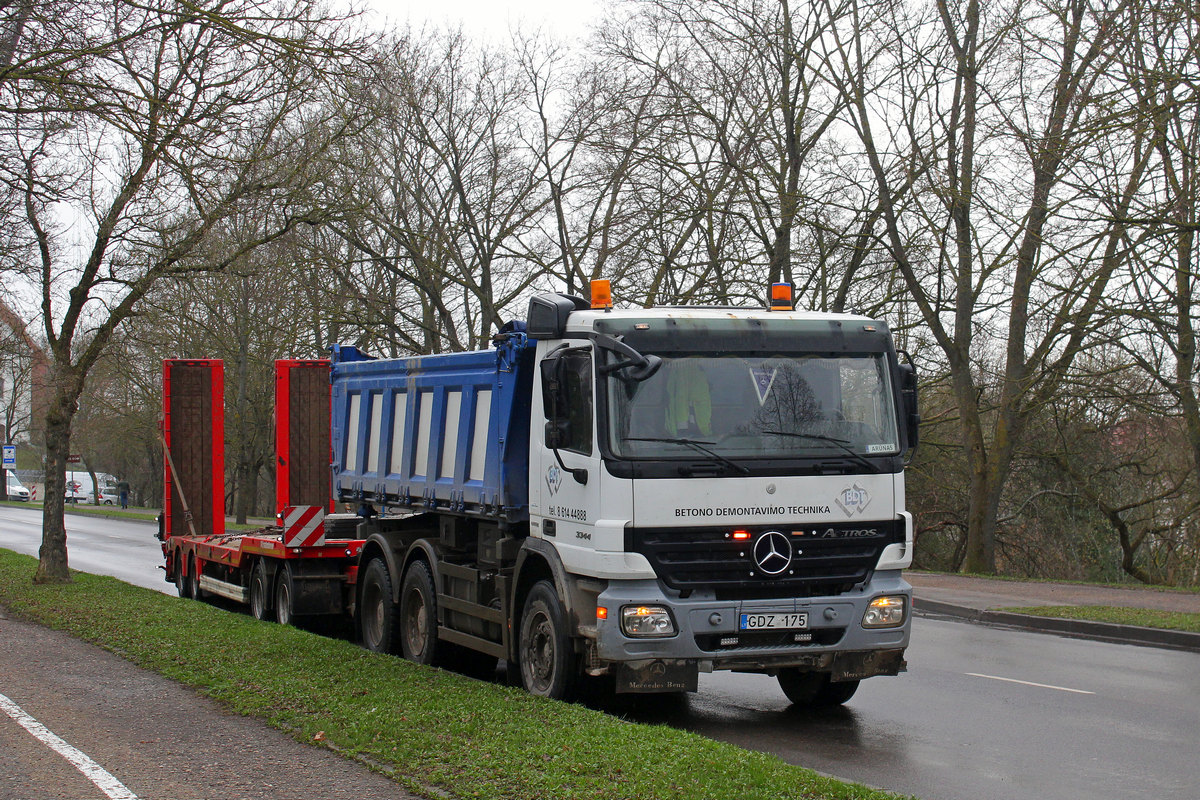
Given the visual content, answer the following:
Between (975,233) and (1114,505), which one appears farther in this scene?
(1114,505)

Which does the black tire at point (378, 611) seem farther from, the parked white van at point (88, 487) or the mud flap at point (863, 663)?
the parked white van at point (88, 487)

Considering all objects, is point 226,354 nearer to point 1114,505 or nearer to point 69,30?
point 1114,505

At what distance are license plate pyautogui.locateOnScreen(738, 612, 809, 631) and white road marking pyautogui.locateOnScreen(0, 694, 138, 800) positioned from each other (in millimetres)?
3849

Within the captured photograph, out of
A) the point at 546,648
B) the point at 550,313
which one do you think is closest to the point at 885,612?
the point at 546,648

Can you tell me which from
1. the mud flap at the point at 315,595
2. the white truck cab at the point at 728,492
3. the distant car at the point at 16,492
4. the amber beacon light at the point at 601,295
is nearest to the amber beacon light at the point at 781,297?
the white truck cab at the point at 728,492

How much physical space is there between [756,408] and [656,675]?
1.90 meters

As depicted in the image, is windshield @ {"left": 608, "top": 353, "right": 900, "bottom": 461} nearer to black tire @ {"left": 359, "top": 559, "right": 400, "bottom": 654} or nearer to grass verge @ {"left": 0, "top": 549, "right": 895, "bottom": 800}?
grass verge @ {"left": 0, "top": 549, "right": 895, "bottom": 800}

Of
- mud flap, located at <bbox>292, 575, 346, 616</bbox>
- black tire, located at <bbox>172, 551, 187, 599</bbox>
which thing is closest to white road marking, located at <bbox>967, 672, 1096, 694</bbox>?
mud flap, located at <bbox>292, 575, 346, 616</bbox>

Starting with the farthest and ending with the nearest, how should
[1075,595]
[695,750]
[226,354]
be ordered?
[226,354] → [1075,595] → [695,750]

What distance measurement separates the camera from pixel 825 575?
8250mm

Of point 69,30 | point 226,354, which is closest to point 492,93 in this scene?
point 226,354

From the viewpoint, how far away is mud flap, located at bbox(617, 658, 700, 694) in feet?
26.0

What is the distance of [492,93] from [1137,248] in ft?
60.1

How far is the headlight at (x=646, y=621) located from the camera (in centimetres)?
786
